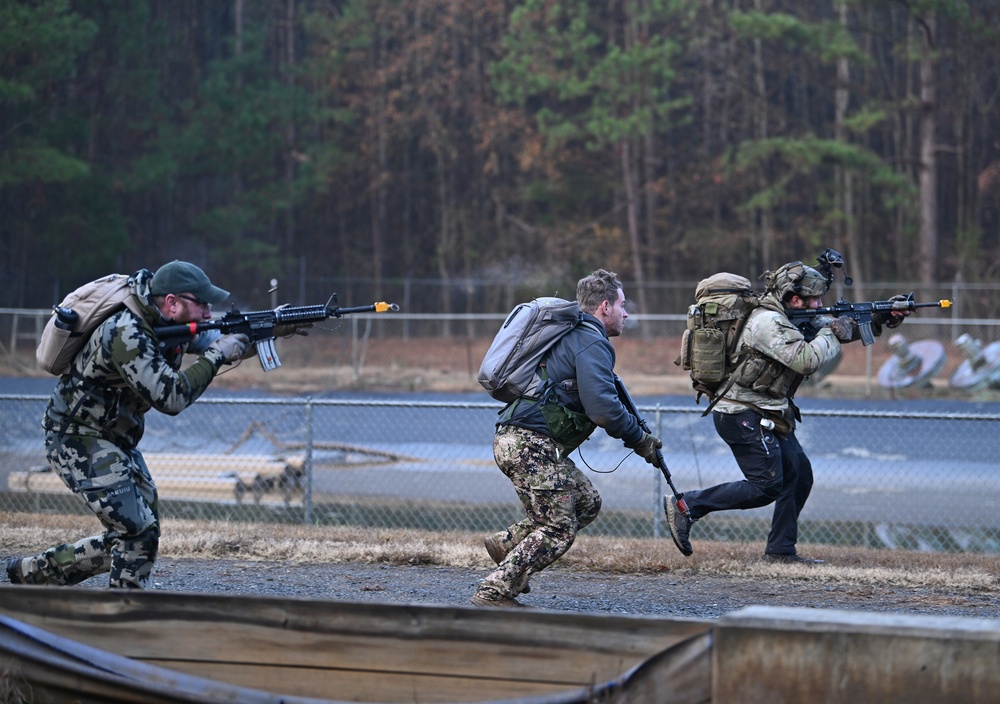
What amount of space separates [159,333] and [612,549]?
393cm

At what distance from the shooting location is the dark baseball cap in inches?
202

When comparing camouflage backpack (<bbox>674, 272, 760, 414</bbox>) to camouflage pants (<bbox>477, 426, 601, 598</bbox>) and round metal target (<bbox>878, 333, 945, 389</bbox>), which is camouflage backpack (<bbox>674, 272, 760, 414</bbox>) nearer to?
camouflage pants (<bbox>477, 426, 601, 598</bbox>)

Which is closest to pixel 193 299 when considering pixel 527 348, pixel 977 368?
pixel 527 348

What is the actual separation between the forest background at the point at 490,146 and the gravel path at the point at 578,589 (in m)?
22.3

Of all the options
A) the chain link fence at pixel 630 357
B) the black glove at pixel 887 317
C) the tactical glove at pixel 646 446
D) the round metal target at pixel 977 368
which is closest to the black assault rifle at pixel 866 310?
the black glove at pixel 887 317

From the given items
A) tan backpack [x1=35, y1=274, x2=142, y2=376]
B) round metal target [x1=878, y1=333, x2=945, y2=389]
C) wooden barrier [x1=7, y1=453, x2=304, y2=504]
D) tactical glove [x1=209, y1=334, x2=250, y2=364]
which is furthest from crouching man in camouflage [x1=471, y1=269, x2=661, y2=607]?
round metal target [x1=878, y1=333, x2=945, y2=389]

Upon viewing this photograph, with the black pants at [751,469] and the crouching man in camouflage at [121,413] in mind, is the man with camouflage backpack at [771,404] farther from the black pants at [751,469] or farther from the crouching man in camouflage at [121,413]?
Result: the crouching man in camouflage at [121,413]

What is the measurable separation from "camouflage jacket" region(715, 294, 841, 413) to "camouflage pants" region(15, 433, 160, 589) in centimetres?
364

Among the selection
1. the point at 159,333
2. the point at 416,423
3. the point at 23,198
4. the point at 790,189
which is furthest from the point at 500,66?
the point at 159,333

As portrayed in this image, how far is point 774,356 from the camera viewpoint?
6977 mm

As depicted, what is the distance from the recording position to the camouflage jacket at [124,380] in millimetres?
4957

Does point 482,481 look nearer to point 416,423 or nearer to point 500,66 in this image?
point 416,423

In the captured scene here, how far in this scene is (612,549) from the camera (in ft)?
26.1

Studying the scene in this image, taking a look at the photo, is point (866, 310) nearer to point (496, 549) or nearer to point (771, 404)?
point (771, 404)
